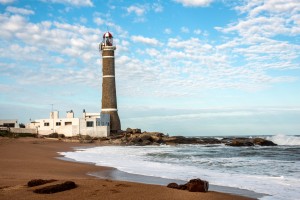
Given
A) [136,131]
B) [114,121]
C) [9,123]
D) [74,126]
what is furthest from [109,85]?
[9,123]

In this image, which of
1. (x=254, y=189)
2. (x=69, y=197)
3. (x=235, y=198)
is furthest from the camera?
(x=254, y=189)

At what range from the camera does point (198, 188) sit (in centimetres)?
817

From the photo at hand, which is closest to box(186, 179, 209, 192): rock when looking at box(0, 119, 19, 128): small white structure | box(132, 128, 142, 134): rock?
box(132, 128, 142, 134): rock

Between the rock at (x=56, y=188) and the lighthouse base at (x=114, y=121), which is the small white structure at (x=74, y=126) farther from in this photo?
the rock at (x=56, y=188)

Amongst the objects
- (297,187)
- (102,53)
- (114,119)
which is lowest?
(297,187)

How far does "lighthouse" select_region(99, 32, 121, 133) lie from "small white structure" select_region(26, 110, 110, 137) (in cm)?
148

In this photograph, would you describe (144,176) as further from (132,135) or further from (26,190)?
(132,135)

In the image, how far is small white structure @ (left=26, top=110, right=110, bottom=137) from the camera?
161 feet

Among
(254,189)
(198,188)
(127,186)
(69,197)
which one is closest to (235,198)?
(198,188)

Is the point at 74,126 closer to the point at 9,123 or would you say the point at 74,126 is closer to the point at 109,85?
the point at 109,85

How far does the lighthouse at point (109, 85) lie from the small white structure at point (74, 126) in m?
1.48

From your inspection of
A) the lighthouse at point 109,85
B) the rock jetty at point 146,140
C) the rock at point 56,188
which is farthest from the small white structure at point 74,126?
the rock at point 56,188

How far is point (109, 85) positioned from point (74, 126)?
23.3ft

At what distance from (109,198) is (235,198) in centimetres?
281
